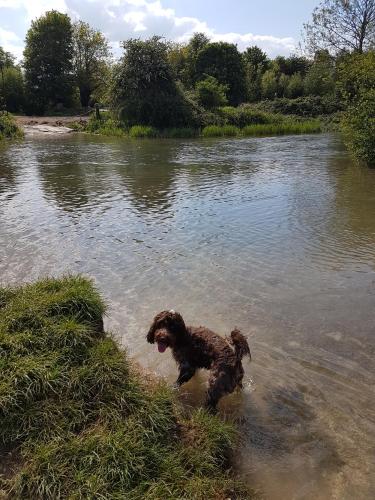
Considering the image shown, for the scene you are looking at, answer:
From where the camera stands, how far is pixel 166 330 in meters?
4.47

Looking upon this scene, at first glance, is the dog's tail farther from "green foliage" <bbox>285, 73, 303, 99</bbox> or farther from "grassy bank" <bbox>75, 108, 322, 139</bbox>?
"green foliage" <bbox>285, 73, 303, 99</bbox>

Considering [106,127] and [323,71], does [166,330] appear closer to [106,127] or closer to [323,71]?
[106,127]

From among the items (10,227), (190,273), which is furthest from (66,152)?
(190,273)

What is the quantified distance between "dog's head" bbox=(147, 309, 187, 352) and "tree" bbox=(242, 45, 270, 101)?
54918mm

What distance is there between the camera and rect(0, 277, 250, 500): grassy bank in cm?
330

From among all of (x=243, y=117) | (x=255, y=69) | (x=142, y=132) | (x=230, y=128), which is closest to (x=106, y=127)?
(x=142, y=132)

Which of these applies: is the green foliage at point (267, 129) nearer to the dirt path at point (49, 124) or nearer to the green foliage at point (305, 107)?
the green foliage at point (305, 107)

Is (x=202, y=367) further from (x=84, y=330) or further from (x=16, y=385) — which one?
(x=16, y=385)

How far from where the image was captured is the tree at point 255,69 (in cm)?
5688

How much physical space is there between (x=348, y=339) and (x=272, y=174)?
1345 cm

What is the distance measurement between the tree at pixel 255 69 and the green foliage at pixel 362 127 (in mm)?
38574

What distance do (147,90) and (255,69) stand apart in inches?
1256

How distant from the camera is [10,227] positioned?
1071cm

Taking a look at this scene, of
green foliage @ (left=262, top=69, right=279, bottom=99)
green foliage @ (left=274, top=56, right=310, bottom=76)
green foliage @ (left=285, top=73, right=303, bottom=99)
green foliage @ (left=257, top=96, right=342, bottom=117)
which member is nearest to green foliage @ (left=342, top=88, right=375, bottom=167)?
green foliage @ (left=257, top=96, right=342, bottom=117)
